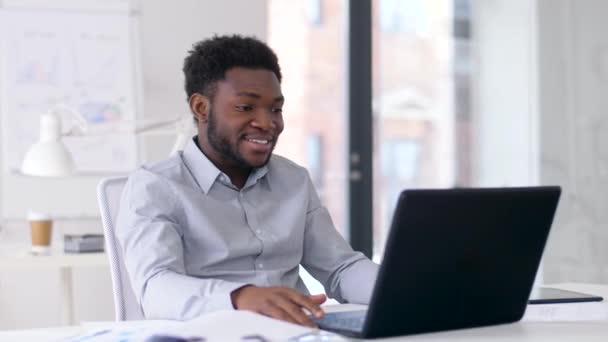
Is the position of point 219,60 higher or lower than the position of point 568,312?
higher

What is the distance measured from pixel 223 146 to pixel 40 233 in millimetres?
1321

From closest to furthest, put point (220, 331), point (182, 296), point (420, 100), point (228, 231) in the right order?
point (220, 331) → point (182, 296) → point (228, 231) → point (420, 100)

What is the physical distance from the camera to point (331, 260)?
196cm

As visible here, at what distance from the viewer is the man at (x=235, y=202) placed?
176 centimetres

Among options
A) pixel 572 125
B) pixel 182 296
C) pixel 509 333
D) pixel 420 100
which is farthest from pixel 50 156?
pixel 420 100

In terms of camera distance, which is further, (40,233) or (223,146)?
(40,233)

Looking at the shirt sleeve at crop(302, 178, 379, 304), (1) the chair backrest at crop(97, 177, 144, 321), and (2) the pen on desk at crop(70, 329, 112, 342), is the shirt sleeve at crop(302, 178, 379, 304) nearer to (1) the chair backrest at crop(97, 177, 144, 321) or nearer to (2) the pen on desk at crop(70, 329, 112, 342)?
(1) the chair backrest at crop(97, 177, 144, 321)

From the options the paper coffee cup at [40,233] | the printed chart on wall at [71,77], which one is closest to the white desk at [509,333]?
the paper coffee cup at [40,233]

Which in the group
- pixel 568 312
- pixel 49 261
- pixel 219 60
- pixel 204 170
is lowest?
pixel 49 261

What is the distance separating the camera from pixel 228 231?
1830 millimetres

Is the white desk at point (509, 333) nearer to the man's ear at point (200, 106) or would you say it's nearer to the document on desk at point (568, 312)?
the document on desk at point (568, 312)

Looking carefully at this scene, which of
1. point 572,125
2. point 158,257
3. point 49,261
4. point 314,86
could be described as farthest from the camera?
point 314,86

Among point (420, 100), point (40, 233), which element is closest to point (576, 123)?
point (420, 100)

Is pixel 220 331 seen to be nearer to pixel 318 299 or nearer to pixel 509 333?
pixel 318 299
